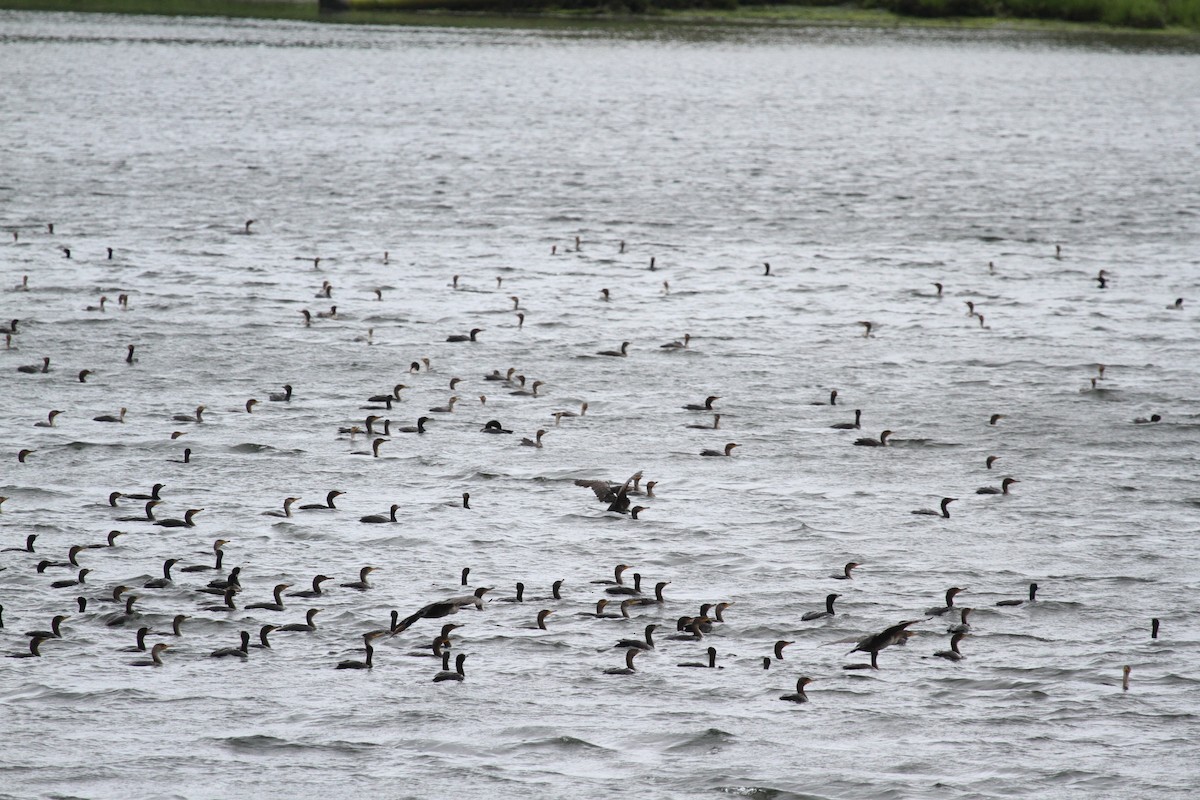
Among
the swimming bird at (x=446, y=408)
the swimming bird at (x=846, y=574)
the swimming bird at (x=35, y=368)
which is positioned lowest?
the swimming bird at (x=846, y=574)

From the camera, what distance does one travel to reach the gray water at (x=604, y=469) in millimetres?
15680

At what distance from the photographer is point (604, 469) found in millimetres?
23906

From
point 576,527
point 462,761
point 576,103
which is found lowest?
point 462,761

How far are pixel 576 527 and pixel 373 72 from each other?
85.3m

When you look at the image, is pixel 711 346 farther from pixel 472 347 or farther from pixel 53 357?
pixel 53 357

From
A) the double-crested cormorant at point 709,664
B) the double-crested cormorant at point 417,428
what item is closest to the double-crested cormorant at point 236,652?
the double-crested cormorant at point 709,664

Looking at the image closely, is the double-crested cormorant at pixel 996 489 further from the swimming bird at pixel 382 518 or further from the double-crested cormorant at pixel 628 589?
the swimming bird at pixel 382 518

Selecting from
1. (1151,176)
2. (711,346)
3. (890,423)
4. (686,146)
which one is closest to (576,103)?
(686,146)

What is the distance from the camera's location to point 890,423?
26906 mm

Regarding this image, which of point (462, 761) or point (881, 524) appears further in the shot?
point (881, 524)

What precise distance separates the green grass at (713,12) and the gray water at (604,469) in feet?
303

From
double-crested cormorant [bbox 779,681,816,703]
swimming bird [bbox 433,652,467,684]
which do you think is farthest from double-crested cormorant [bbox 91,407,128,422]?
double-crested cormorant [bbox 779,681,816,703]

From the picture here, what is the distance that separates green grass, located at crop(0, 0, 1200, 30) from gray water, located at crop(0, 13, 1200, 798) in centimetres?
9235

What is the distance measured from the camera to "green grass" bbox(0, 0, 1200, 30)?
14512 cm
